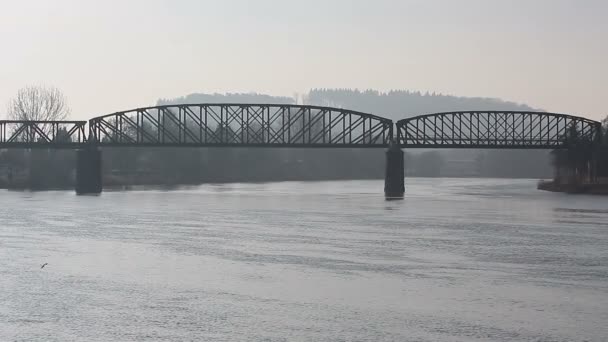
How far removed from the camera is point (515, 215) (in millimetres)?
63938

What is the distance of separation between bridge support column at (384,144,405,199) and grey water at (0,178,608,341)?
A: 6500cm

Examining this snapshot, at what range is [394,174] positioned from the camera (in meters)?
122

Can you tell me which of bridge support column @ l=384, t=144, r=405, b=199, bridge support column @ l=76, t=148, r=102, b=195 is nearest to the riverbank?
bridge support column @ l=384, t=144, r=405, b=199

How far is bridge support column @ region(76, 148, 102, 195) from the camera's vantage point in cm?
11494

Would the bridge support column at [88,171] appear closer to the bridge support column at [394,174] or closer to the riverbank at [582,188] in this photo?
the bridge support column at [394,174]

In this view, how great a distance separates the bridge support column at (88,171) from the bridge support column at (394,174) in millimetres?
37039

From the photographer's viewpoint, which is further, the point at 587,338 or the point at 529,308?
the point at 529,308

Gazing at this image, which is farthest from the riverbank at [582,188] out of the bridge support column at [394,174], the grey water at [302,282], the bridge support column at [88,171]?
the grey water at [302,282]

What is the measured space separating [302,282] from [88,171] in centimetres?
9654

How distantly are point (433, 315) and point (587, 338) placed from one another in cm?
391

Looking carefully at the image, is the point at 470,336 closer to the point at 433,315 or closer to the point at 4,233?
the point at 433,315

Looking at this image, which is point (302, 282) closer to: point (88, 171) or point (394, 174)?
point (394, 174)

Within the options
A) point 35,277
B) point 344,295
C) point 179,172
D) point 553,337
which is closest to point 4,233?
point 35,277

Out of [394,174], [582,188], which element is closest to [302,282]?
[582,188]
